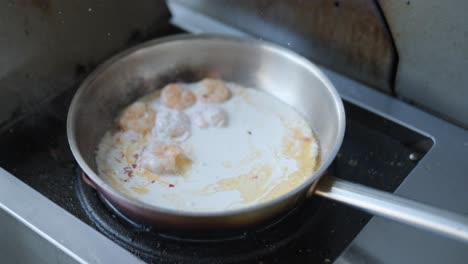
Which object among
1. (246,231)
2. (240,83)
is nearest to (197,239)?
(246,231)

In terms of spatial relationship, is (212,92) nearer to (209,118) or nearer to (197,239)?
(209,118)

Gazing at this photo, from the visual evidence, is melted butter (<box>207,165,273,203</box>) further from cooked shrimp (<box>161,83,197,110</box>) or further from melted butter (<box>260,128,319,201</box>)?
cooked shrimp (<box>161,83,197,110</box>)

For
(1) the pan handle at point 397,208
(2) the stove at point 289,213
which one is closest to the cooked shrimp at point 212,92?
(2) the stove at point 289,213

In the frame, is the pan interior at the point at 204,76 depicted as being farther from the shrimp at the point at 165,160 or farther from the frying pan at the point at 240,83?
the shrimp at the point at 165,160

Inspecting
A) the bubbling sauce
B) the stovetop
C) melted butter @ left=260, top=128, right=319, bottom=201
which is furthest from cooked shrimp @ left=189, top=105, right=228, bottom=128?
the stovetop

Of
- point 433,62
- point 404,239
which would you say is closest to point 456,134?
point 433,62

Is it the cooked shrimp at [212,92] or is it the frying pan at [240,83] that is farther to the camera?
the cooked shrimp at [212,92]

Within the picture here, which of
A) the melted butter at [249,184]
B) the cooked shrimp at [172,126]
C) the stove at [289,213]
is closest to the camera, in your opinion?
the stove at [289,213]
